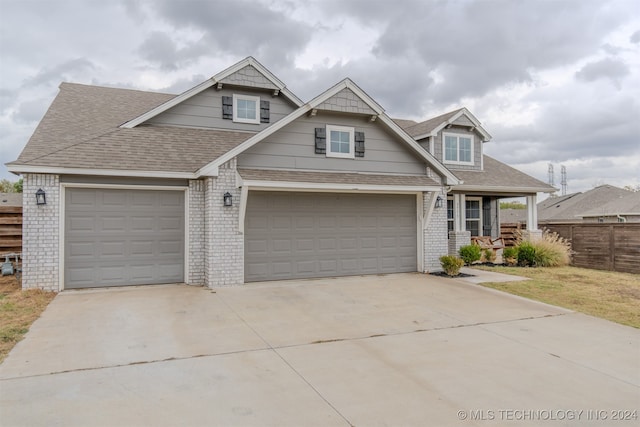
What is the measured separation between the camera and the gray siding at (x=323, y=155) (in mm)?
10070

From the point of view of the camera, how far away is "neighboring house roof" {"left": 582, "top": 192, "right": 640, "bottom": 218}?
85.1 feet

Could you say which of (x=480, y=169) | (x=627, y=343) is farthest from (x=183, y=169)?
(x=480, y=169)

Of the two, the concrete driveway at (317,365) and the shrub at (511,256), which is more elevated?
the shrub at (511,256)

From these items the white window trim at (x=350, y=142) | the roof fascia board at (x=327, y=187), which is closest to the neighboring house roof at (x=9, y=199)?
the roof fascia board at (x=327, y=187)

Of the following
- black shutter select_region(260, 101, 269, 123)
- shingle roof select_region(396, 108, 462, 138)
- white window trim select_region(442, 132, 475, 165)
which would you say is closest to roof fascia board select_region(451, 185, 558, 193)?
white window trim select_region(442, 132, 475, 165)

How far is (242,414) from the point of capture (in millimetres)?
3502

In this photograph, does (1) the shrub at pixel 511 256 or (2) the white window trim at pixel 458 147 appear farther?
(2) the white window trim at pixel 458 147

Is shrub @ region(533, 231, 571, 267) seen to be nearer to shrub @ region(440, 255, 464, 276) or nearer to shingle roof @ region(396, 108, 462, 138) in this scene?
shrub @ region(440, 255, 464, 276)

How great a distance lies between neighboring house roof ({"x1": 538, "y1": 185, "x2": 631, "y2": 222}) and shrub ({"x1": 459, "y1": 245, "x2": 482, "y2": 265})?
2272 cm

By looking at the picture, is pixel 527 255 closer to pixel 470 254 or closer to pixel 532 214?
pixel 470 254

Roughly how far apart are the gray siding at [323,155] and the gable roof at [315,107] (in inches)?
10.9

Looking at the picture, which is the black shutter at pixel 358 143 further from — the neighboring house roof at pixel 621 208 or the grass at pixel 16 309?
the neighboring house roof at pixel 621 208

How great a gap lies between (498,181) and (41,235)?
14941mm

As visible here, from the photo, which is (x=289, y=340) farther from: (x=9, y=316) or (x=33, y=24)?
(x=33, y=24)
